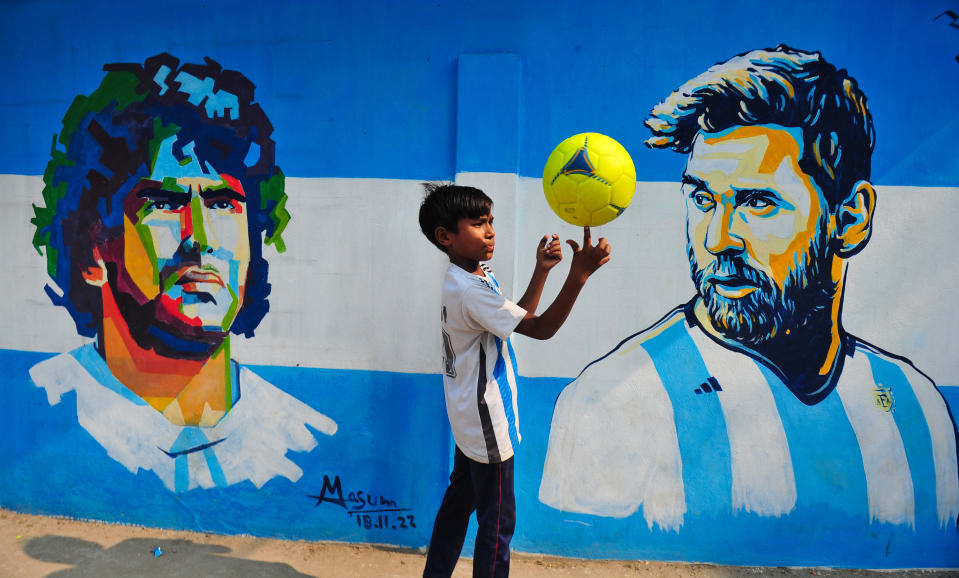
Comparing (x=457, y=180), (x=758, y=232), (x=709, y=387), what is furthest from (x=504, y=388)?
(x=758, y=232)

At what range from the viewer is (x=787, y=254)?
10.2 feet

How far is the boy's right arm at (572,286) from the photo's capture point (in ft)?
7.27

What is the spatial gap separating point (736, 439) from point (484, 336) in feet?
5.21

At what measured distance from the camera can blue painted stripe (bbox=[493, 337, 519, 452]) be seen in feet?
7.73

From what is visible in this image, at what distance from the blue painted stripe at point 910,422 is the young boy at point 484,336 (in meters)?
1.79

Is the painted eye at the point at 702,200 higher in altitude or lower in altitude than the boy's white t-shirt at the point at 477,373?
higher

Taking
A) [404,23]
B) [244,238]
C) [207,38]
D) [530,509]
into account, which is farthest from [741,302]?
[207,38]

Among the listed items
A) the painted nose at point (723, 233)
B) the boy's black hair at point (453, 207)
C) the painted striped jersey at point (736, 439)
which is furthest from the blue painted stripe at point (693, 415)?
the boy's black hair at point (453, 207)

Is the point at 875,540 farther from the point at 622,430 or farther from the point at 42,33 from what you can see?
the point at 42,33

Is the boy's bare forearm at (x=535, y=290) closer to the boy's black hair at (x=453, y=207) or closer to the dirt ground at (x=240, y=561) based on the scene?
the boy's black hair at (x=453, y=207)

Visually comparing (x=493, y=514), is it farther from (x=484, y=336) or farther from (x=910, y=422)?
(x=910, y=422)

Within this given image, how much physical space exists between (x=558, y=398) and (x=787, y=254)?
1275mm

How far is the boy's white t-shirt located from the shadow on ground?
55.8 inches

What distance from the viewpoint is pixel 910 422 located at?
3.13 meters
